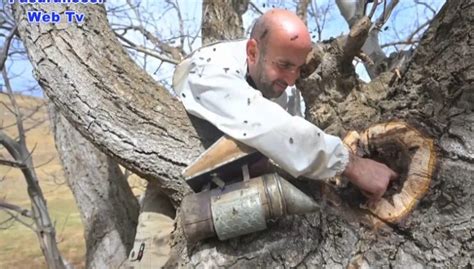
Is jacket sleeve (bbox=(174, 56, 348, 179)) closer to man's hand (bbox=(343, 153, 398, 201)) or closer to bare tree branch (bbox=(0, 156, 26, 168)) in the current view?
man's hand (bbox=(343, 153, 398, 201))

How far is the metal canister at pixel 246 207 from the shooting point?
47.4 inches

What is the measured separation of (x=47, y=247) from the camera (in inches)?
147

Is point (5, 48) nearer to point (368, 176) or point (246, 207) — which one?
point (246, 207)

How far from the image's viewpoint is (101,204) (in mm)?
2699

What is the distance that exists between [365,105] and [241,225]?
2.40ft

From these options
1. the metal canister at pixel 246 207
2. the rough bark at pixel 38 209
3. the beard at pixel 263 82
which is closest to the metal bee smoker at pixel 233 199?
the metal canister at pixel 246 207

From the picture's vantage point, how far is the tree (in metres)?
1.22

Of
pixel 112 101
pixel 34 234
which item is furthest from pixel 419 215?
pixel 34 234

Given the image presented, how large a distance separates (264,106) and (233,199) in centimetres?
27

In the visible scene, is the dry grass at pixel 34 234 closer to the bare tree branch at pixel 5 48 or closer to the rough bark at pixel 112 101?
the bare tree branch at pixel 5 48

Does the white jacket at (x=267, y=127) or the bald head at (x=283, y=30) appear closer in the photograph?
the white jacket at (x=267, y=127)

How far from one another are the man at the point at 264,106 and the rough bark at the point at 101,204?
1.07 m

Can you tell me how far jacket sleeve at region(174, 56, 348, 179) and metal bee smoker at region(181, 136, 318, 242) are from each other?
0.18ft

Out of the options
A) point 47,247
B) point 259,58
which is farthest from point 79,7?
point 47,247
